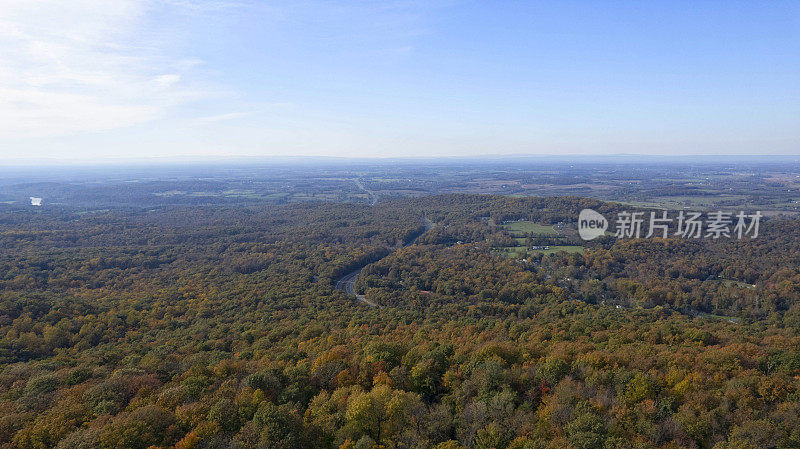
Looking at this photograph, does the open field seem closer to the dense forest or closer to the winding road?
the dense forest

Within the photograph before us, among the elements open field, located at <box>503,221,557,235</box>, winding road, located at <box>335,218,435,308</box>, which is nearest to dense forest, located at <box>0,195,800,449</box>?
winding road, located at <box>335,218,435,308</box>

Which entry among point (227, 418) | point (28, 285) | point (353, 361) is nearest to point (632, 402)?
point (353, 361)

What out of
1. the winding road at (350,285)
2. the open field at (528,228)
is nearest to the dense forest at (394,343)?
the winding road at (350,285)

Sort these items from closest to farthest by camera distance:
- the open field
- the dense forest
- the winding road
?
the dense forest < the winding road < the open field

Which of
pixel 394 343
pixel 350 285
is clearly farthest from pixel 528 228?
pixel 394 343

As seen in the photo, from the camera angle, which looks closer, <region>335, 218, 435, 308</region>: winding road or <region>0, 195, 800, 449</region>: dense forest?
<region>0, 195, 800, 449</region>: dense forest

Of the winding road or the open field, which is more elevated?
the open field

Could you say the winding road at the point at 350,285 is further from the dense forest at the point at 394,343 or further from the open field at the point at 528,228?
the open field at the point at 528,228

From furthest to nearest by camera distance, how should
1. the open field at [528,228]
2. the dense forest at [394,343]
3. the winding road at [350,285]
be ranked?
the open field at [528,228] < the winding road at [350,285] < the dense forest at [394,343]
